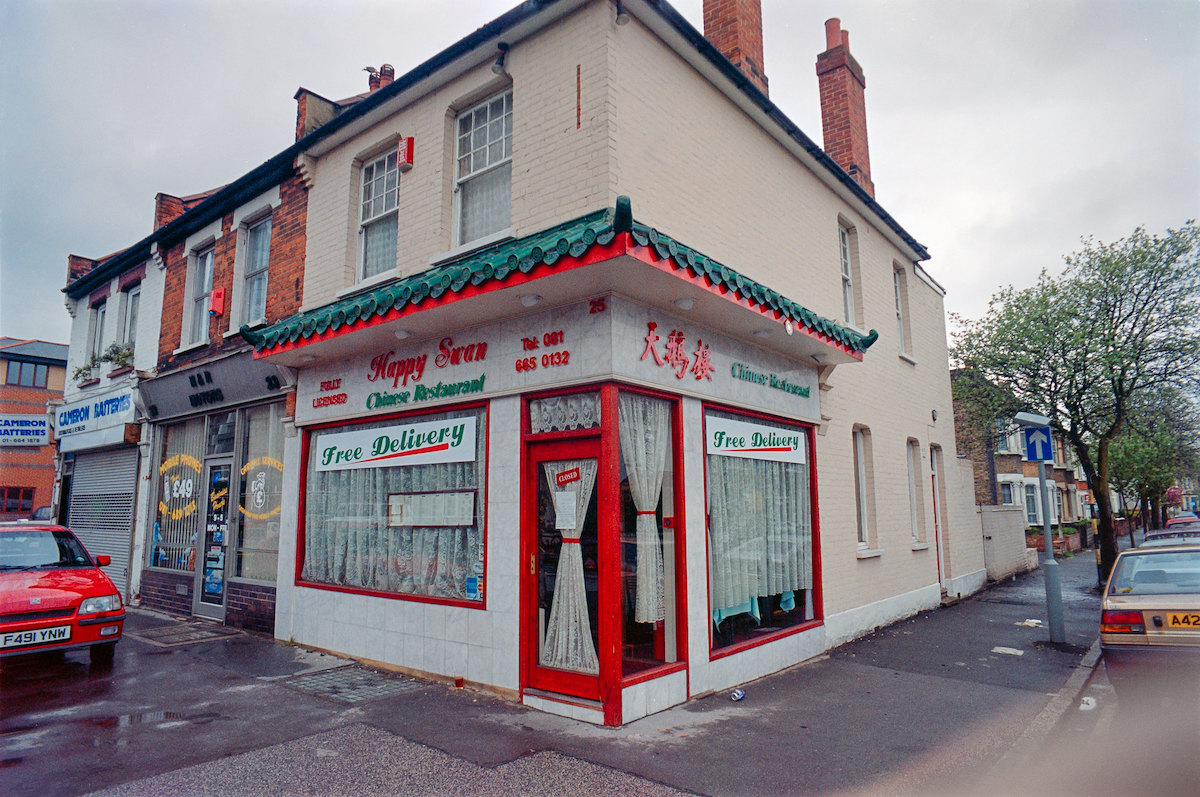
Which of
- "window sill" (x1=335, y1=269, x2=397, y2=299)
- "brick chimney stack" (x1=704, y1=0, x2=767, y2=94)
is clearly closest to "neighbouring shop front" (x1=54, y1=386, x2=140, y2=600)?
"window sill" (x1=335, y1=269, x2=397, y2=299)

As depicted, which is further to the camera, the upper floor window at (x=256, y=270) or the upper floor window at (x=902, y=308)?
the upper floor window at (x=902, y=308)

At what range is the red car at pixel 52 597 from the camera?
276 inches

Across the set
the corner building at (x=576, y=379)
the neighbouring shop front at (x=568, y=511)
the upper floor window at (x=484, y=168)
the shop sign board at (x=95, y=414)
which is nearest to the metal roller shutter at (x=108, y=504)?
the shop sign board at (x=95, y=414)

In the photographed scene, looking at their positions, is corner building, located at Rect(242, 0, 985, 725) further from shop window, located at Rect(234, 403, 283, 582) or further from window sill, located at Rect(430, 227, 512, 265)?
shop window, located at Rect(234, 403, 283, 582)

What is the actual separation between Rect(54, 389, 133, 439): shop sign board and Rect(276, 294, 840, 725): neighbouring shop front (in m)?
6.62

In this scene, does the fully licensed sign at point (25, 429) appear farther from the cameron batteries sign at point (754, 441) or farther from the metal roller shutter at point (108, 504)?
the cameron batteries sign at point (754, 441)

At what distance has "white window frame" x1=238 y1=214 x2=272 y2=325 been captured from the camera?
10.9 metres

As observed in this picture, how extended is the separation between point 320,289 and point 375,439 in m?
2.70

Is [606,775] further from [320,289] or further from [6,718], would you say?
[320,289]

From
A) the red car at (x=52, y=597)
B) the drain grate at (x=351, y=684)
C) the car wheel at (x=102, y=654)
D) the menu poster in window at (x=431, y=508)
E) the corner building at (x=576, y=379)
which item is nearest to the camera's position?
the corner building at (x=576, y=379)

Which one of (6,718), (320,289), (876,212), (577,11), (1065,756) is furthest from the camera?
(876,212)

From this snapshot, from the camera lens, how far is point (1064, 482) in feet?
124

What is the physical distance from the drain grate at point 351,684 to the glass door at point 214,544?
406 cm

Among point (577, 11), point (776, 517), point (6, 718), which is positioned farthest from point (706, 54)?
point (6, 718)
